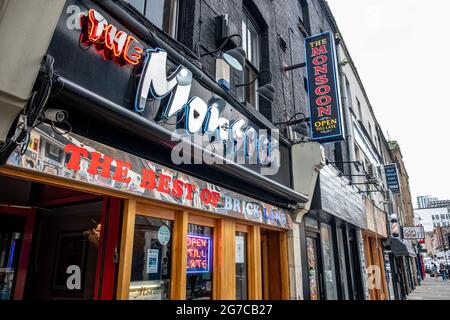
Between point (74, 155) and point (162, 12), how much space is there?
135 inches

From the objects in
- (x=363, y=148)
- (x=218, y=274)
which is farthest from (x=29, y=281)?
(x=363, y=148)

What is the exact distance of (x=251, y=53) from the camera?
8.28 m

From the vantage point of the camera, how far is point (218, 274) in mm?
5172

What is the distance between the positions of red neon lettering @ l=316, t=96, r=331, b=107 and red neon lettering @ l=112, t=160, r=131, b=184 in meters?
6.50

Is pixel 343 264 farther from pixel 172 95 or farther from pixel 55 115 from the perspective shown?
pixel 55 115

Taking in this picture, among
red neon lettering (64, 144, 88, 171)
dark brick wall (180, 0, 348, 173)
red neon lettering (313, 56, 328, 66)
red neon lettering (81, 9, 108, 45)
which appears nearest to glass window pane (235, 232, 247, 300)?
dark brick wall (180, 0, 348, 173)

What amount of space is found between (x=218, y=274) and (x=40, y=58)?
3.86 metres

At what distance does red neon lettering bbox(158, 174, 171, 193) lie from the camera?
3.96 metres

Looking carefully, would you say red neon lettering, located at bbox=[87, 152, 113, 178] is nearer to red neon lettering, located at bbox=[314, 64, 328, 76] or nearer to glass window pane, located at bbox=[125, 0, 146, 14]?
glass window pane, located at bbox=[125, 0, 146, 14]

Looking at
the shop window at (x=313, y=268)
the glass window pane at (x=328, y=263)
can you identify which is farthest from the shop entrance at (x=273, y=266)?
the glass window pane at (x=328, y=263)

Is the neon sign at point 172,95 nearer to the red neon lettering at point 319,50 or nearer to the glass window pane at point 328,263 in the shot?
the red neon lettering at point 319,50

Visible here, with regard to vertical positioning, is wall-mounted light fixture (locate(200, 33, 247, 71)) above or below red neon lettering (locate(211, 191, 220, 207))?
above

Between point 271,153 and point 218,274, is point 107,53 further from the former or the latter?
point 271,153

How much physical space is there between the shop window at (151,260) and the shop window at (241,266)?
178 centimetres
